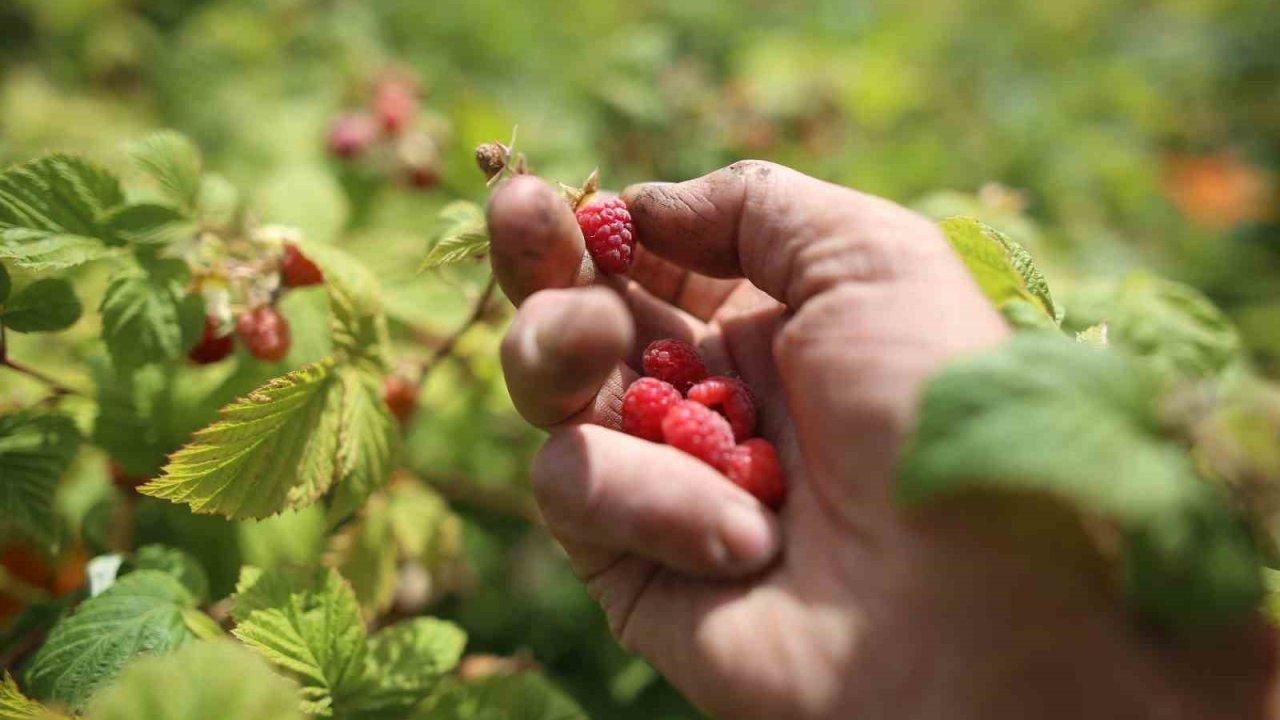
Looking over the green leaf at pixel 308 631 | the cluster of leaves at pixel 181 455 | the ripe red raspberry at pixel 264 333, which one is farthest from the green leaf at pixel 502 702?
the ripe red raspberry at pixel 264 333

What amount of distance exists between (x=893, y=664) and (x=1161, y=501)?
1.28 feet

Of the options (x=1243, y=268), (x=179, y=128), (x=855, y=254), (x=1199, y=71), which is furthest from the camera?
Answer: (x=1199, y=71)

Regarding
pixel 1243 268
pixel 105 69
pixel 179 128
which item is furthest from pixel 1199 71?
pixel 105 69

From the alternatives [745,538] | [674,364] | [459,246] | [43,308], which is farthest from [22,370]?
[745,538]

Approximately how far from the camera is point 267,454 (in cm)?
129

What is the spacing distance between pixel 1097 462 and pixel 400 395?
1305 millimetres

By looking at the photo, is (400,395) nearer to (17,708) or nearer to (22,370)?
(22,370)

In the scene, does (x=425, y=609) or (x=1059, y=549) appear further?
(x=425, y=609)

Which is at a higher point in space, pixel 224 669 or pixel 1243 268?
pixel 224 669

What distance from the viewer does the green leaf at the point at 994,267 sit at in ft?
3.87

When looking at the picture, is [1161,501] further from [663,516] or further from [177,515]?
[177,515]

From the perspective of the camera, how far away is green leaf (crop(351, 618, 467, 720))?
4.33 ft

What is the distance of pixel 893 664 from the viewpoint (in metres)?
1.00

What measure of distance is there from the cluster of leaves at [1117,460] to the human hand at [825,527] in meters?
0.11
